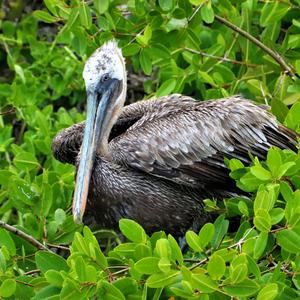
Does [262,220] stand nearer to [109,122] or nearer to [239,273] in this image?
[239,273]

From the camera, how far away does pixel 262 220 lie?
4.18 m

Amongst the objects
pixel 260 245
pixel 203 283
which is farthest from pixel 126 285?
pixel 260 245

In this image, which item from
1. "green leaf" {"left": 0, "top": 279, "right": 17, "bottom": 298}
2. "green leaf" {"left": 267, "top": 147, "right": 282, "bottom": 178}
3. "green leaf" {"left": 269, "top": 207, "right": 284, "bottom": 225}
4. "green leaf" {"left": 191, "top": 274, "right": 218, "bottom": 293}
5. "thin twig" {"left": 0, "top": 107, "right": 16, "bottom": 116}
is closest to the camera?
"green leaf" {"left": 191, "top": 274, "right": 218, "bottom": 293}

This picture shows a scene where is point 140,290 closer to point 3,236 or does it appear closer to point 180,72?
point 3,236

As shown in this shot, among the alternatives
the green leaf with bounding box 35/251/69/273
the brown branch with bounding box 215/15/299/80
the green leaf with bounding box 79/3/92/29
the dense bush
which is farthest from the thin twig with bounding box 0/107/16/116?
the green leaf with bounding box 35/251/69/273

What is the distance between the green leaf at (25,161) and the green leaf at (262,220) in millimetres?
2001

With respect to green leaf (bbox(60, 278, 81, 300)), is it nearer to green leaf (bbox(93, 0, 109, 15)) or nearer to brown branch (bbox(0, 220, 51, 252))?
brown branch (bbox(0, 220, 51, 252))

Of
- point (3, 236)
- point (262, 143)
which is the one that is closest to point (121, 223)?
point (3, 236)

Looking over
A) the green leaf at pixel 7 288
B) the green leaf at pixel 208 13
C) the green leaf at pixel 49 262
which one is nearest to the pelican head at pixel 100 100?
the green leaf at pixel 208 13

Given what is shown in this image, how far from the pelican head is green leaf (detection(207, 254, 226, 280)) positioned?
1.49 meters

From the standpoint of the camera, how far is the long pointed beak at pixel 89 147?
5.23m

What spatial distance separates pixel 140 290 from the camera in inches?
167

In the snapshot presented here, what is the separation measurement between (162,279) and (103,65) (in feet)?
6.14

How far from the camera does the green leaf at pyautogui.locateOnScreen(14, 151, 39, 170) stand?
19.2ft
